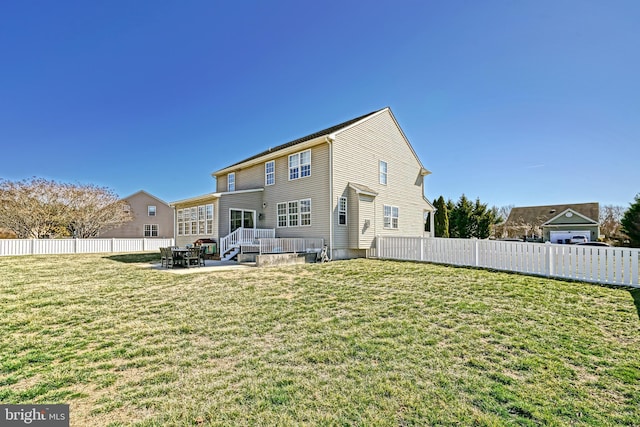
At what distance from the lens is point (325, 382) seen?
3.23 m

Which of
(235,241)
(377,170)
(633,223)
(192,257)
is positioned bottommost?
(192,257)

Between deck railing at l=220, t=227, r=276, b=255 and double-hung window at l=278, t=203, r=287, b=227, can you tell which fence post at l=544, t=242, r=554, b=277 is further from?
deck railing at l=220, t=227, r=276, b=255

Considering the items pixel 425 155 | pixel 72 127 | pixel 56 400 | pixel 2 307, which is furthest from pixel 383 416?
pixel 72 127

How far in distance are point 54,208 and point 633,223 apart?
4456 centimetres

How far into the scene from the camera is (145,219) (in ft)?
116

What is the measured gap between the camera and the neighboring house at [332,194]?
1492cm

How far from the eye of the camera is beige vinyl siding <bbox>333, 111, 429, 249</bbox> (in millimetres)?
15156

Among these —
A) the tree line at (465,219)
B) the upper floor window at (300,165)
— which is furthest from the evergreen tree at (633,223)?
the upper floor window at (300,165)

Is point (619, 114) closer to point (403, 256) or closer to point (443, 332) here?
point (403, 256)

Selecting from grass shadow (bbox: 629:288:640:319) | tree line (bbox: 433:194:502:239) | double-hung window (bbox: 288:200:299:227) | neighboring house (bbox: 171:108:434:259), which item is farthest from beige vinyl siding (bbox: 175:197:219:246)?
tree line (bbox: 433:194:502:239)

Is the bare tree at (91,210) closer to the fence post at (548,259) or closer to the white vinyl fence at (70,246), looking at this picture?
the white vinyl fence at (70,246)

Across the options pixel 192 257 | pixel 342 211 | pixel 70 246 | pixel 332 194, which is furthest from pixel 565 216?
pixel 70 246

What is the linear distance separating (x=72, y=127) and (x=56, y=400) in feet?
71.8

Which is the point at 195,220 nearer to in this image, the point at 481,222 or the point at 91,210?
the point at 91,210
